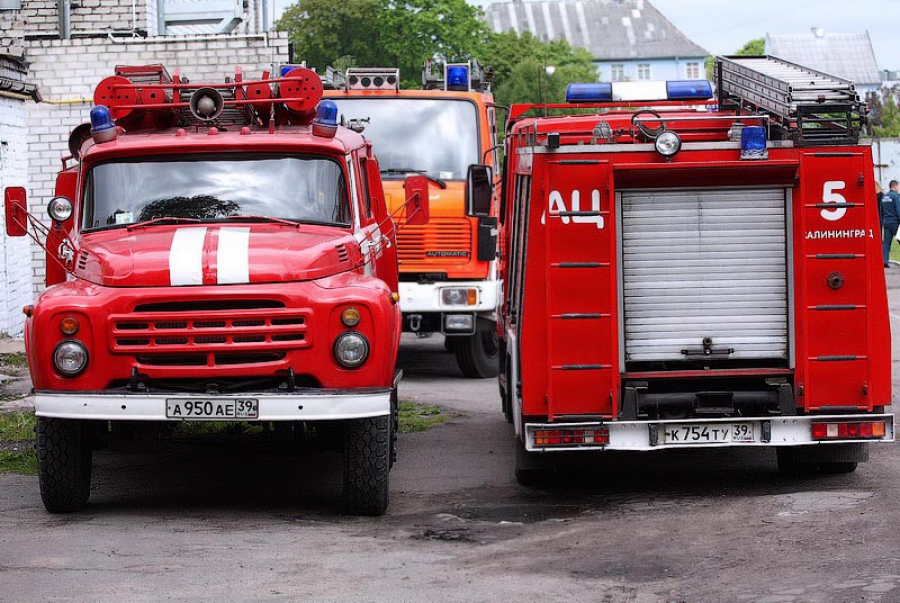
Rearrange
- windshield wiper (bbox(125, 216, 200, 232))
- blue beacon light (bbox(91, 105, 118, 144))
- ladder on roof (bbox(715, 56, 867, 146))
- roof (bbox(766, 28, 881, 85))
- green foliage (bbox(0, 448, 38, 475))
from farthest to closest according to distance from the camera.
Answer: roof (bbox(766, 28, 881, 85)) → green foliage (bbox(0, 448, 38, 475)) → blue beacon light (bbox(91, 105, 118, 144)) → windshield wiper (bbox(125, 216, 200, 232)) → ladder on roof (bbox(715, 56, 867, 146))

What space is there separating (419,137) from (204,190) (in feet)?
22.2

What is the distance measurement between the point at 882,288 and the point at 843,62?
132 metres

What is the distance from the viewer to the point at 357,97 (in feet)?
52.5

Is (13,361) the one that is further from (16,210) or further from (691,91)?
(691,91)

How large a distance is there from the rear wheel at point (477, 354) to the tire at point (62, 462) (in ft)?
27.0

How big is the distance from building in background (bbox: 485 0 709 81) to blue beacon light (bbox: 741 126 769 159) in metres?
122

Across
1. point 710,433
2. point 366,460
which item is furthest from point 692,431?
point 366,460

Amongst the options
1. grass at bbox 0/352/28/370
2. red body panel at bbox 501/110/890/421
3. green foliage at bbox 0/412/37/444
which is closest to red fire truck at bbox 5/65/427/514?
red body panel at bbox 501/110/890/421

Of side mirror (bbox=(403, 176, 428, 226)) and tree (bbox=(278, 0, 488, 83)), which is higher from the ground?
tree (bbox=(278, 0, 488, 83))

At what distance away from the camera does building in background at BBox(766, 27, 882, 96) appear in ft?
436

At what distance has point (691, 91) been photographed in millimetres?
12562

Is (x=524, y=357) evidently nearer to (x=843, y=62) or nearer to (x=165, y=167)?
(x=165, y=167)

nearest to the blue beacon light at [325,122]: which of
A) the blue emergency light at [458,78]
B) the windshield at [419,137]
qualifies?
the windshield at [419,137]

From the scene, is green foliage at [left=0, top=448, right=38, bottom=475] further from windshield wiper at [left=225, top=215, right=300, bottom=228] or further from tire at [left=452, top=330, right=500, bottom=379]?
tire at [left=452, top=330, right=500, bottom=379]
